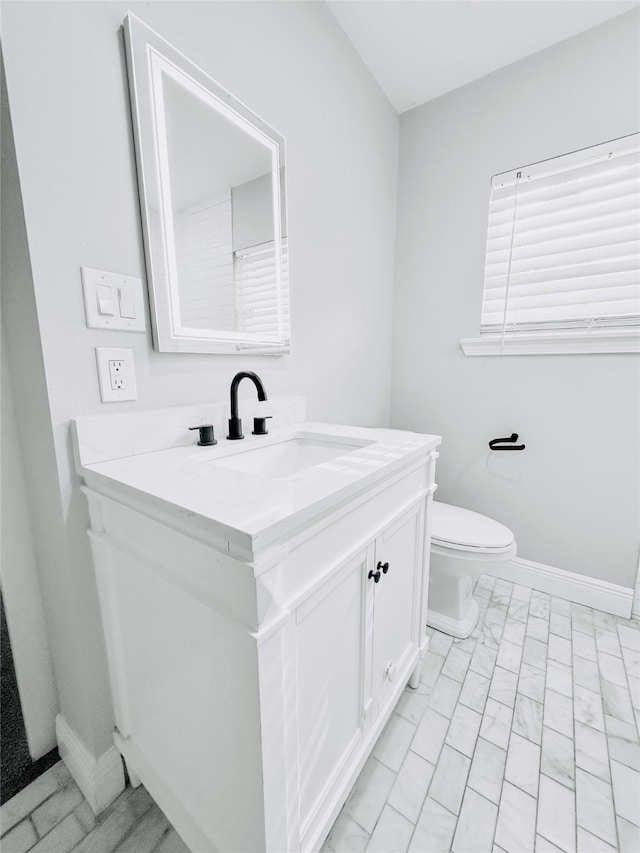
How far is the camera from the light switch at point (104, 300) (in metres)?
0.79

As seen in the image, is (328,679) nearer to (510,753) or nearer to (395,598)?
(395,598)

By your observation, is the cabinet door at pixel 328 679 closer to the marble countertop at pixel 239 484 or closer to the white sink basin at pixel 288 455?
the marble countertop at pixel 239 484

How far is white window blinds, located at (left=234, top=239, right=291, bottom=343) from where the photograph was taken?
3.71ft

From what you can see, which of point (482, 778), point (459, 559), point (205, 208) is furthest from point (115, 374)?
point (482, 778)

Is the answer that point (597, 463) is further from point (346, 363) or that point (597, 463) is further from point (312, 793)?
point (312, 793)

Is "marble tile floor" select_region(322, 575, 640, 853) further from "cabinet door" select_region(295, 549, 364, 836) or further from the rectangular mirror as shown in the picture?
the rectangular mirror

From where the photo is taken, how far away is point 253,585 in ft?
1.59

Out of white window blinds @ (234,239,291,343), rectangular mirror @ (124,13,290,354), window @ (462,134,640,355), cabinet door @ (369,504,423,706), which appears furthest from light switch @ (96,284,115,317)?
window @ (462,134,640,355)

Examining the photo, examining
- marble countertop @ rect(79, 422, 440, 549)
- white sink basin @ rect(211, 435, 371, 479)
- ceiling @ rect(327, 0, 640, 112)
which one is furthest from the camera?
ceiling @ rect(327, 0, 640, 112)

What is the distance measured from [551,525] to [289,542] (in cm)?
166

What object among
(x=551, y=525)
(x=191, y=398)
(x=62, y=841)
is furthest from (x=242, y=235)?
(x=551, y=525)

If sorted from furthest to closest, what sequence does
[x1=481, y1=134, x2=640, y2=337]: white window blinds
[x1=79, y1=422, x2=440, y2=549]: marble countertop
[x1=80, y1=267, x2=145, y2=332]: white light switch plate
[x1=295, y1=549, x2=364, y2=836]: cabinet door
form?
[x1=481, y1=134, x2=640, y2=337]: white window blinds
[x1=80, y1=267, x2=145, y2=332]: white light switch plate
[x1=295, y1=549, x2=364, y2=836]: cabinet door
[x1=79, y1=422, x2=440, y2=549]: marble countertop

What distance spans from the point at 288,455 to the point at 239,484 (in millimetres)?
525

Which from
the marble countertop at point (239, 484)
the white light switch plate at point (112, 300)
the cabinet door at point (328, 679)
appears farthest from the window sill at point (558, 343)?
the white light switch plate at point (112, 300)
